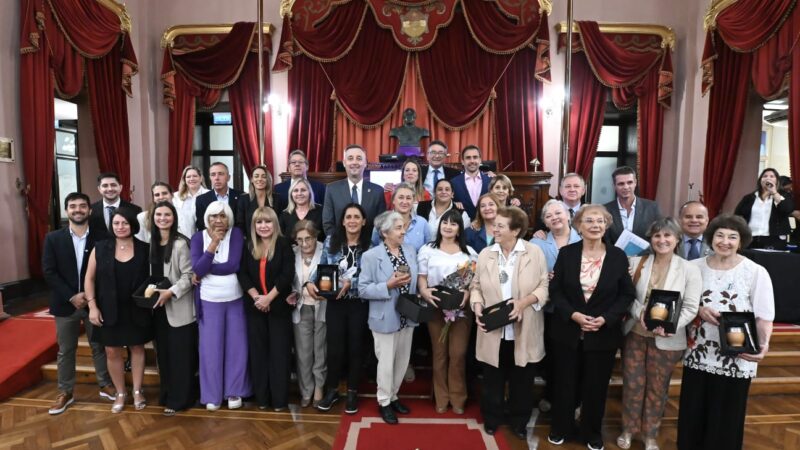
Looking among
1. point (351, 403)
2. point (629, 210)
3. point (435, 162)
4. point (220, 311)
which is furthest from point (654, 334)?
point (220, 311)

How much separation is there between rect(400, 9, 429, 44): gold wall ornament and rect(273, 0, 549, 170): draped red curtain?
23mm

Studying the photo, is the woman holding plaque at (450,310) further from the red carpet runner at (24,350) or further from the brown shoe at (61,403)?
the red carpet runner at (24,350)

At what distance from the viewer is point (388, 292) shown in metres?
2.82

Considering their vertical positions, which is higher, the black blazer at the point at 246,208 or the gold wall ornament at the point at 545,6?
the gold wall ornament at the point at 545,6

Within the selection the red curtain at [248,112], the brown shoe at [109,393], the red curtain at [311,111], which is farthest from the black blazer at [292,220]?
the red curtain at [248,112]

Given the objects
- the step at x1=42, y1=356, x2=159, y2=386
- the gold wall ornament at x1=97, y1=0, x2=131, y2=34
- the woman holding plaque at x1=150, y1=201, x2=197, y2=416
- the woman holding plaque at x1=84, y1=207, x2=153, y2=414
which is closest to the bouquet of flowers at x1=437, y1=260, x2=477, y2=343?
the woman holding plaque at x1=150, y1=201, x2=197, y2=416

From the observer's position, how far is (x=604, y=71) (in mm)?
7133

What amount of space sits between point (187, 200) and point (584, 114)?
20.6ft

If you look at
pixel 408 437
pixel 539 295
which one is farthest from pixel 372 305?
pixel 539 295

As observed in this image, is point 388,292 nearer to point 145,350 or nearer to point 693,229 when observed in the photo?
point 693,229

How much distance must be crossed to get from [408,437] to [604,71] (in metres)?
6.66

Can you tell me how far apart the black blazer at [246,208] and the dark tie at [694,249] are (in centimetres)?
307

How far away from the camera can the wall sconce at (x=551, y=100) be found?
739 centimetres

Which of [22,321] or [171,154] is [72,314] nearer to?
[22,321]
